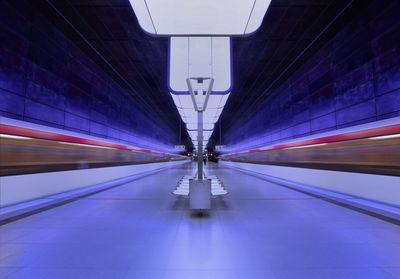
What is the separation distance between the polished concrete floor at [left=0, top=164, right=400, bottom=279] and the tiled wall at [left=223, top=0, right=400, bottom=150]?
125 inches

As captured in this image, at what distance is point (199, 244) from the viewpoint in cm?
237

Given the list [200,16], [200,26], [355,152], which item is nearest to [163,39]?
[200,26]

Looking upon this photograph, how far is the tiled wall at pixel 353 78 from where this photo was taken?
4.63 metres

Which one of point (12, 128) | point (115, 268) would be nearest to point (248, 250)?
point (115, 268)

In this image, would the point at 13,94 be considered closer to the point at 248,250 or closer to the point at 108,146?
the point at 108,146

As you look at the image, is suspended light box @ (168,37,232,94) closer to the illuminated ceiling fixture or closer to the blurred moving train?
the illuminated ceiling fixture

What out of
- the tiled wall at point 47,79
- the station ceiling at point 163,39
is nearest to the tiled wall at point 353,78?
the station ceiling at point 163,39

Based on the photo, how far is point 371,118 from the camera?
519 centimetres

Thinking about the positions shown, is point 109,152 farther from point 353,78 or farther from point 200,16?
point 353,78

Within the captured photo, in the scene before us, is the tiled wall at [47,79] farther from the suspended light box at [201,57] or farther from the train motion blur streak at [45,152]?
the suspended light box at [201,57]

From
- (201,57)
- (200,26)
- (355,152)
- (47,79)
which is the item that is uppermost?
(201,57)

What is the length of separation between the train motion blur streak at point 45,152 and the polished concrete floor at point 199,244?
1276mm

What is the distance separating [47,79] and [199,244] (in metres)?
6.27

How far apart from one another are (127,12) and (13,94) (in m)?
3.41
